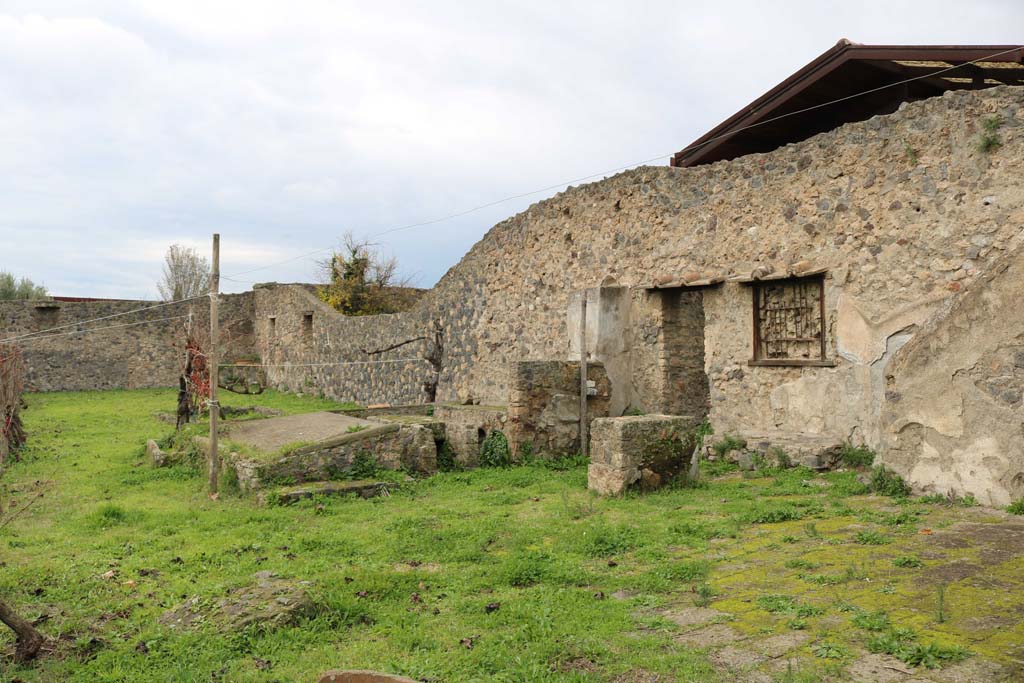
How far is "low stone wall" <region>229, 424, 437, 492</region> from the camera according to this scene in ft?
25.5

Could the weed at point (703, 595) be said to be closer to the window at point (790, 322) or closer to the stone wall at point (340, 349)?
the window at point (790, 322)

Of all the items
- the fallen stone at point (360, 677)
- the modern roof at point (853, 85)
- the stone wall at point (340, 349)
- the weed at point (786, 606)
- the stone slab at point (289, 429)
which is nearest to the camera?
the fallen stone at point (360, 677)

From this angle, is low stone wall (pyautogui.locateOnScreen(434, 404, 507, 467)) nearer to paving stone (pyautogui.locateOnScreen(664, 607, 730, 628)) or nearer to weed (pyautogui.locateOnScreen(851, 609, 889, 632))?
paving stone (pyautogui.locateOnScreen(664, 607, 730, 628))

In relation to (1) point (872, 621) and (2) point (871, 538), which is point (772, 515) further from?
(1) point (872, 621)

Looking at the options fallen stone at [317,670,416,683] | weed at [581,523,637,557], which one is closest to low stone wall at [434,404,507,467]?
weed at [581,523,637,557]

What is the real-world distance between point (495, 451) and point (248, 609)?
4941 millimetres

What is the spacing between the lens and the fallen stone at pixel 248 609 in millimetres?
4258

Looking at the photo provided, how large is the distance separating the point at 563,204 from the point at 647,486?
630cm

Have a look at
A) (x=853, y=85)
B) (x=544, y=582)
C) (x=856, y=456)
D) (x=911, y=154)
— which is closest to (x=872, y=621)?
(x=544, y=582)

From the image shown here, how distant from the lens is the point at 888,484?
635 centimetres

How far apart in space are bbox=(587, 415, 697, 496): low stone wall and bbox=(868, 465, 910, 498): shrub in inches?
64.3

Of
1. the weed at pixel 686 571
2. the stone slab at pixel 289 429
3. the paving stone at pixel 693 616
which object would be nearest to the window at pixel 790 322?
the weed at pixel 686 571

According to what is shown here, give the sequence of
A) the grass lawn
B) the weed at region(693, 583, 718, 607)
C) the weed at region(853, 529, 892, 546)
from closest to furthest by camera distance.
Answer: the grass lawn, the weed at region(693, 583, 718, 607), the weed at region(853, 529, 892, 546)

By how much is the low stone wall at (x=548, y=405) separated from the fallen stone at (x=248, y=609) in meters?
4.60
